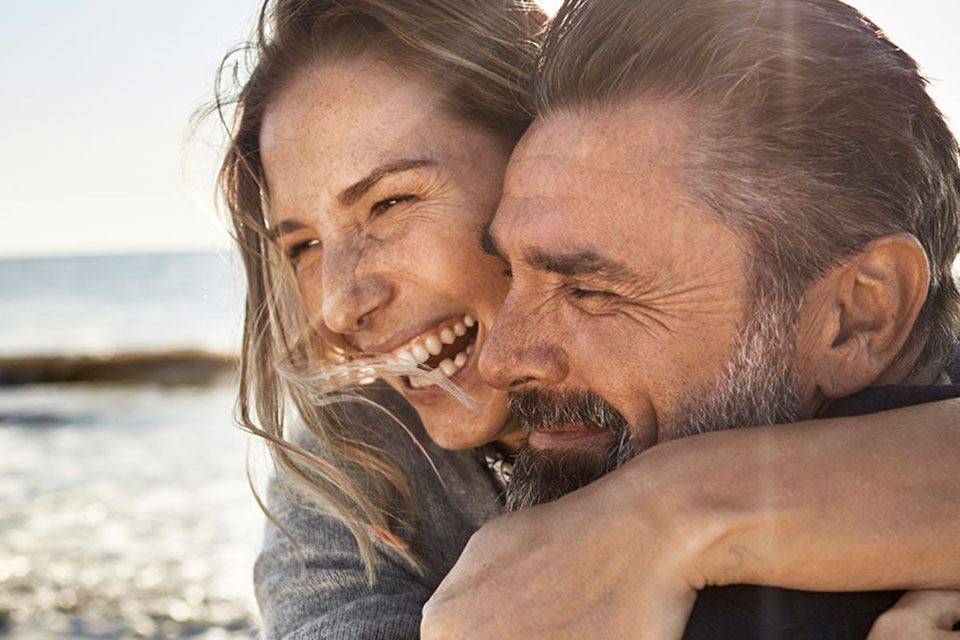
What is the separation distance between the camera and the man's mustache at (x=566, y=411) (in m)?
2.03

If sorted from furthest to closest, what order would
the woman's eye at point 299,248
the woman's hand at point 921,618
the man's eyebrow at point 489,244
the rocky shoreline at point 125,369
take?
the rocky shoreline at point 125,369 → the woman's eye at point 299,248 → the man's eyebrow at point 489,244 → the woman's hand at point 921,618

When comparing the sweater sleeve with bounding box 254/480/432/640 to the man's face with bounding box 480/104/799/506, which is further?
the sweater sleeve with bounding box 254/480/432/640

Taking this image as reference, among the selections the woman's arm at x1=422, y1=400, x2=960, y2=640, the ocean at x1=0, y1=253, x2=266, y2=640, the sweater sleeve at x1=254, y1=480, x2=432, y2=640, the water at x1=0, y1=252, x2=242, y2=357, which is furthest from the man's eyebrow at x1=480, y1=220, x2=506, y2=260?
the water at x1=0, y1=252, x2=242, y2=357

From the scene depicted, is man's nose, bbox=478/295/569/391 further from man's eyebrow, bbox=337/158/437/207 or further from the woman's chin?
man's eyebrow, bbox=337/158/437/207

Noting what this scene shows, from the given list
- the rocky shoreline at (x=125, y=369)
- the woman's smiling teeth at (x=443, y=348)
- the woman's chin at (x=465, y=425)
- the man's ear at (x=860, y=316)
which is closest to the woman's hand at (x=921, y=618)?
the man's ear at (x=860, y=316)

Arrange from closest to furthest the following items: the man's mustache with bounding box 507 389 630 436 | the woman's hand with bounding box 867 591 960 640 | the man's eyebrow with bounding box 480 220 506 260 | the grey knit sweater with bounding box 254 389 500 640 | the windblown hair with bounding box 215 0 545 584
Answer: the woman's hand with bounding box 867 591 960 640, the man's mustache with bounding box 507 389 630 436, the man's eyebrow with bounding box 480 220 506 260, the grey knit sweater with bounding box 254 389 500 640, the windblown hair with bounding box 215 0 545 584

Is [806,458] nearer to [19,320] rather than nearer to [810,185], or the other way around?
[810,185]

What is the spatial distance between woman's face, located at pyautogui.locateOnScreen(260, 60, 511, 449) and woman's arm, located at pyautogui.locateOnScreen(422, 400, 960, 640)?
2.85 feet

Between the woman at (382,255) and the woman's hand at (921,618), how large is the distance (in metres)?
1.09

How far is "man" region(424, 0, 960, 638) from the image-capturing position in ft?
6.27

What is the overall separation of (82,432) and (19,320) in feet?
65.0

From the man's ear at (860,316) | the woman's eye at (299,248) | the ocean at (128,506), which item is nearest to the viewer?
the man's ear at (860,316)

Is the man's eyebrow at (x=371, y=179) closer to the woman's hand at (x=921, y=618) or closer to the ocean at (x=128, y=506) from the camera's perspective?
the ocean at (x=128, y=506)

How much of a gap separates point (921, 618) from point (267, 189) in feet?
6.68
